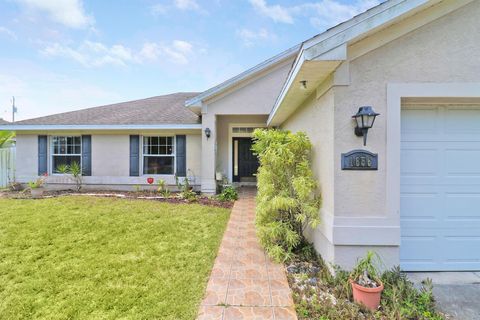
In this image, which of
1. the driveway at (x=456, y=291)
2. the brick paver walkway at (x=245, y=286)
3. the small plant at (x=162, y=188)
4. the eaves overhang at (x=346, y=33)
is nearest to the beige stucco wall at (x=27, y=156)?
the small plant at (x=162, y=188)

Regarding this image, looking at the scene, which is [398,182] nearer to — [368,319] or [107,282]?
[368,319]

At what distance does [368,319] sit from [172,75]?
17.3m

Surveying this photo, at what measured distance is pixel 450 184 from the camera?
335 cm

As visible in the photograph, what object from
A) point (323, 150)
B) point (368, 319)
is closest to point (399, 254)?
point (368, 319)

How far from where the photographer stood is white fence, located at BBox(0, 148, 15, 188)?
1084cm

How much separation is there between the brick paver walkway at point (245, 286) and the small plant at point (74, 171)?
8.55 meters

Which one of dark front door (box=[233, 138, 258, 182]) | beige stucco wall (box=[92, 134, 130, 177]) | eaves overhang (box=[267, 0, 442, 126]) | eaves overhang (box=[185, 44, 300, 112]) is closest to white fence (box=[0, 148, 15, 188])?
beige stucco wall (box=[92, 134, 130, 177])

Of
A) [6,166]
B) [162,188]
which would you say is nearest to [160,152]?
[162,188]

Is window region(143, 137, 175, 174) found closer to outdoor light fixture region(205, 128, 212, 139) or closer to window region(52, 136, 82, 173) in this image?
outdoor light fixture region(205, 128, 212, 139)

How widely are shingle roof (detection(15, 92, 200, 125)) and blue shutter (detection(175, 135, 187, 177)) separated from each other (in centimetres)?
79

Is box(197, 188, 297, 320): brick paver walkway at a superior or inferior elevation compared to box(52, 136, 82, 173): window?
inferior

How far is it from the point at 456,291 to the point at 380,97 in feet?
8.82

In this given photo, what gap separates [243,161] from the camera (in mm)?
11266

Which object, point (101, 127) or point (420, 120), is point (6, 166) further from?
point (420, 120)
